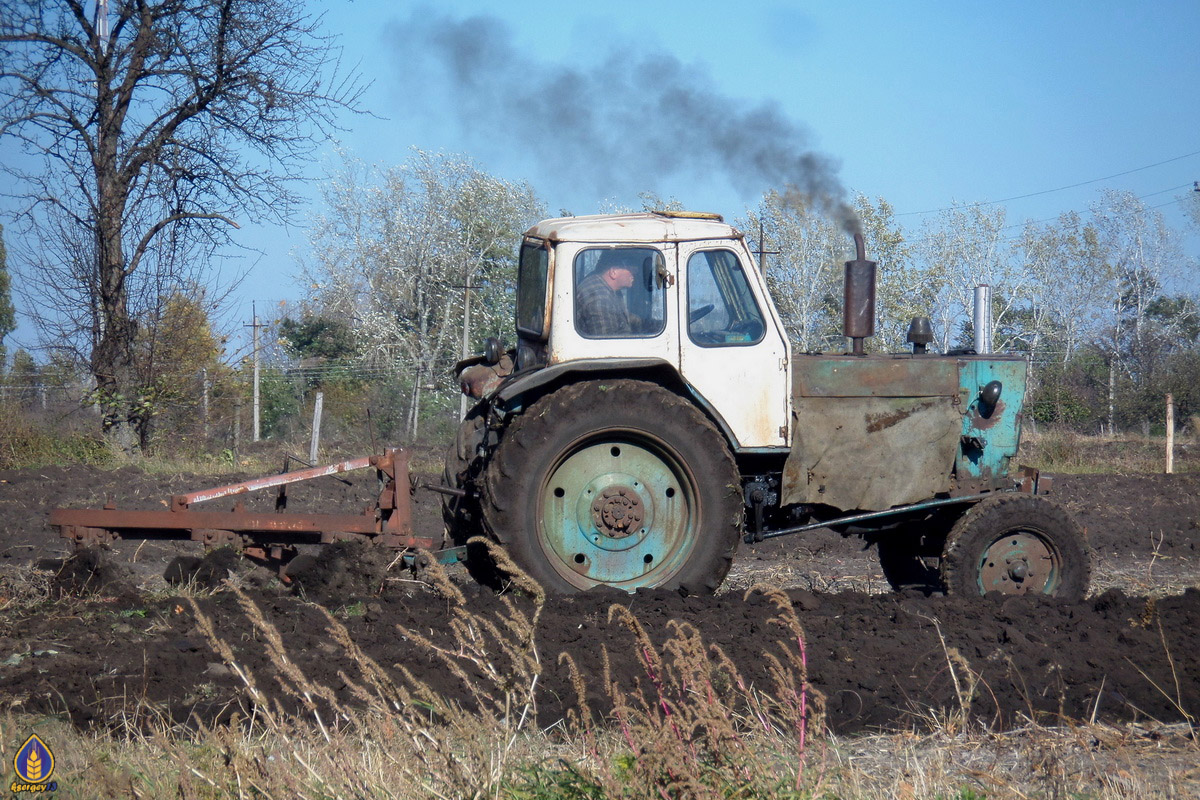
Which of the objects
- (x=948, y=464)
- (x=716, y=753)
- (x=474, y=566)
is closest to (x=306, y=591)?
(x=474, y=566)

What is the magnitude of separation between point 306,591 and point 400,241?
2724cm

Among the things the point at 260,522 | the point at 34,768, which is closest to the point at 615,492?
the point at 260,522

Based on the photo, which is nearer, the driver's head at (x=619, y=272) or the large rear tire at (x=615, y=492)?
the large rear tire at (x=615, y=492)

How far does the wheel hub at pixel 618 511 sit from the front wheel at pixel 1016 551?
1780 mm

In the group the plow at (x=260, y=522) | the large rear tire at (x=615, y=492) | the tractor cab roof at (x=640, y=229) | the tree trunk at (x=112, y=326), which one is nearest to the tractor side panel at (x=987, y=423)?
the large rear tire at (x=615, y=492)

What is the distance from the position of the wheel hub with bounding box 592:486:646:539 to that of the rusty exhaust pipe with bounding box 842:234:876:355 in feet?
5.35

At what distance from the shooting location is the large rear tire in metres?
5.27

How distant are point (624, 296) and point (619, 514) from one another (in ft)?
3.94

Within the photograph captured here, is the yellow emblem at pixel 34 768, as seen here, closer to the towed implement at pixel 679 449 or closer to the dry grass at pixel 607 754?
the dry grass at pixel 607 754

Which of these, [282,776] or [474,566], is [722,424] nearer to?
[474,566]

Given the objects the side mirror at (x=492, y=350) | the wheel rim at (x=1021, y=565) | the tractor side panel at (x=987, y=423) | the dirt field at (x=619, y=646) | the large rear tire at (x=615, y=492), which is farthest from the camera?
the side mirror at (x=492, y=350)

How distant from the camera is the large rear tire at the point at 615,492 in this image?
527cm

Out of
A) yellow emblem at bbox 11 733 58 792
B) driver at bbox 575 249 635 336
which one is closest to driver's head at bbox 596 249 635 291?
driver at bbox 575 249 635 336

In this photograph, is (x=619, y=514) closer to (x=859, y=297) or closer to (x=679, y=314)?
(x=679, y=314)
